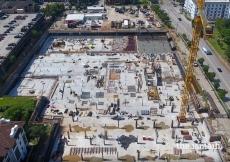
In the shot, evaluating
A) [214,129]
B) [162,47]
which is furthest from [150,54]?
[214,129]

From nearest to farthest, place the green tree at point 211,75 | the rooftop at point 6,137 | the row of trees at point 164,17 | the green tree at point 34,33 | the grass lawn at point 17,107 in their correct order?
1. the rooftop at point 6,137
2. the grass lawn at point 17,107
3. the green tree at point 211,75
4. the green tree at point 34,33
5. the row of trees at point 164,17

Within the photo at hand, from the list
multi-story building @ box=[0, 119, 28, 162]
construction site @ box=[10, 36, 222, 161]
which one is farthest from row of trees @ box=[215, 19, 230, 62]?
multi-story building @ box=[0, 119, 28, 162]

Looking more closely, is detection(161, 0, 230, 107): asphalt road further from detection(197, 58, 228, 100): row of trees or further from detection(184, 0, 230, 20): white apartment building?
detection(184, 0, 230, 20): white apartment building

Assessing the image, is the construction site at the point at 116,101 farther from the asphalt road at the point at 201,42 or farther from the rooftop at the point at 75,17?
the rooftop at the point at 75,17

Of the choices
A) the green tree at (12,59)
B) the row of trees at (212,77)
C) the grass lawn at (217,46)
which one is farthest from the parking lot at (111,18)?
the row of trees at (212,77)

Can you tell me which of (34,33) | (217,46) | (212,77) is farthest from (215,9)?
(34,33)

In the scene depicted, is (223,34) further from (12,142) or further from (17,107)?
(12,142)
